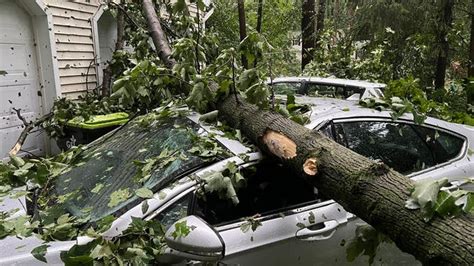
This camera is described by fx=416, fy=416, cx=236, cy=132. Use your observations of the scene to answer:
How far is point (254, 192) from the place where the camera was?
7.94 feet

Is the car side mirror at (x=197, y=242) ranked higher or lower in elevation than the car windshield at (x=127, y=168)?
lower

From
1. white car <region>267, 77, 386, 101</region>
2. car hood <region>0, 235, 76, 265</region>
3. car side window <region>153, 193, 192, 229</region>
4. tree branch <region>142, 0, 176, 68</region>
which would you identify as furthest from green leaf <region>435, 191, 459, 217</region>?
tree branch <region>142, 0, 176, 68</region>

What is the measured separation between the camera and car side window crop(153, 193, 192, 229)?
2098 millimetres

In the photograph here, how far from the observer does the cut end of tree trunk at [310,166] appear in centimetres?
234

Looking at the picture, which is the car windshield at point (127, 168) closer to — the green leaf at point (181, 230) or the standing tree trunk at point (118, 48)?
the green leaf at point (181, 230)

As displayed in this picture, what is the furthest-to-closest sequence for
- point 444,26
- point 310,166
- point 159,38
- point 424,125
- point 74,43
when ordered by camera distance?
point 444,26
point 74,43
point 159,38
point 424,125
point 310,166

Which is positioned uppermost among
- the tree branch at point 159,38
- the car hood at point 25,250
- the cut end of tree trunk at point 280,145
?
the tree branch at point 159,38

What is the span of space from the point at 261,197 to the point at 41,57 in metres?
5.43

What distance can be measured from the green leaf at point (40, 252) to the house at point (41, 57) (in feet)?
15.7

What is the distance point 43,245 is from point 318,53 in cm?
890

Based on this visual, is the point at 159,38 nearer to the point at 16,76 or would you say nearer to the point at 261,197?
the point at 16,76

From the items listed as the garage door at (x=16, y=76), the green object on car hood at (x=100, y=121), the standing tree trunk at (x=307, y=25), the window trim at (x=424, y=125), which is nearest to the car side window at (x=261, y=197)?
the window trim at (x=424, y=125)

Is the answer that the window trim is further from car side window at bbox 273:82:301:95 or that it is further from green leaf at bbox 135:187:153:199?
car side window at bbox 273:82:301:95

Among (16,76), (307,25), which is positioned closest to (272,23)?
(307,25)
